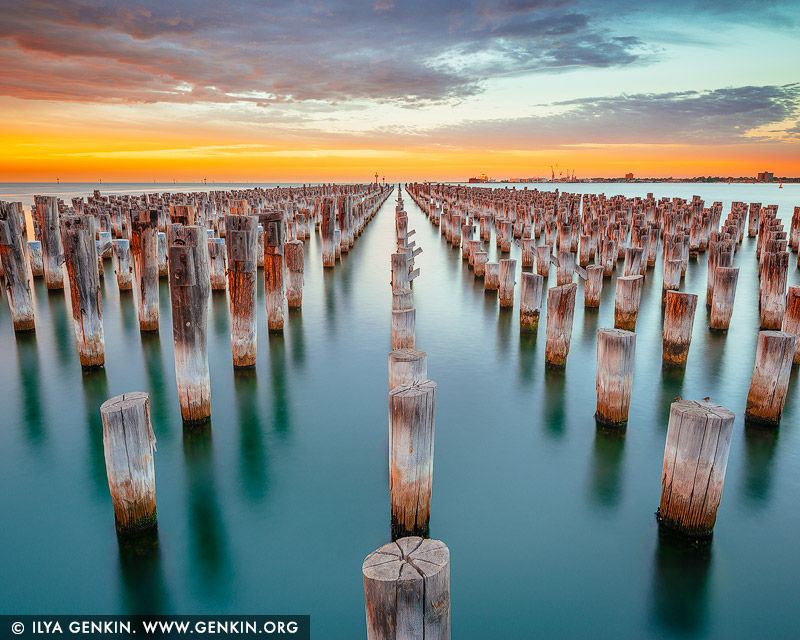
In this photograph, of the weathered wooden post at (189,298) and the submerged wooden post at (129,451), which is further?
the weathered wooden post at (189,298)

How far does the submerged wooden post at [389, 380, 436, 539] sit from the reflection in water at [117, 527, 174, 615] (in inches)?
65.5

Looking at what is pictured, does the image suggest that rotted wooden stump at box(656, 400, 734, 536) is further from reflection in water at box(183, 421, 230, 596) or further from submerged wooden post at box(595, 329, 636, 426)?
reflection in water at box(183, 421, 230, 596)

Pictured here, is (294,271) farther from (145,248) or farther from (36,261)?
(36,261)

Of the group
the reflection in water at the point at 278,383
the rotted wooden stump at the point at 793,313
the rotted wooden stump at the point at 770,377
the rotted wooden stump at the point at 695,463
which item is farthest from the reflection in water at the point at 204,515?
the rotted wooden stump at the point at 793,313

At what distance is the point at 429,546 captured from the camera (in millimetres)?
2430

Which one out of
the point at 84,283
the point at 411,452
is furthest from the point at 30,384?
the point at 411,452

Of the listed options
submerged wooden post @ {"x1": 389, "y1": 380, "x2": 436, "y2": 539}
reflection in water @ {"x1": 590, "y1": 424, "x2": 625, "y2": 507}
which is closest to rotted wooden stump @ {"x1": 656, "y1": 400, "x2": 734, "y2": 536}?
reflection in water @ {"x1": 590, "y1": 424, "x2": 625, "y2": 507}

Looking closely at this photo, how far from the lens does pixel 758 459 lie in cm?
539

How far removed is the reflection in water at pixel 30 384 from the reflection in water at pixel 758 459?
7069 millimetres

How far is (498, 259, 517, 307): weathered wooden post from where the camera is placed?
34.2 ft

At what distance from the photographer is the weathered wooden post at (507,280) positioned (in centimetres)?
1043

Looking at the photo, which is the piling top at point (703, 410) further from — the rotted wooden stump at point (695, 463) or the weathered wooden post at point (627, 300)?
the weathered wooden post at point (627, 300)

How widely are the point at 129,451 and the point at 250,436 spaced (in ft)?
7.63

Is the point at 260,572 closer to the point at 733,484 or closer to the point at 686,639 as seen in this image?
the point at 686,639
